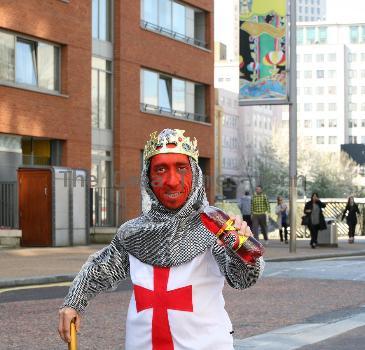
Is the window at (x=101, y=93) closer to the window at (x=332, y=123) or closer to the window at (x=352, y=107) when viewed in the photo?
the window at (x=332, y=123)

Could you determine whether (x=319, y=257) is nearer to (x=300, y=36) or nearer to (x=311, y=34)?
(x=300, y=36)

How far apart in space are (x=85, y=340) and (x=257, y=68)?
18378 millimetres

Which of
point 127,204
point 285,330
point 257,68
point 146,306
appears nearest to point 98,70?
point 127,204

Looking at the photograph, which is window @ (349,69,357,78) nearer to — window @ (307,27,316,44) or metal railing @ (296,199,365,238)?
window @ (307,27,316,44)

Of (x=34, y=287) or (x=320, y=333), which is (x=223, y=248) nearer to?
(x=320, y=333)

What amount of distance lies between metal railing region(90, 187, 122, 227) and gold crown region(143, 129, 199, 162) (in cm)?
2735

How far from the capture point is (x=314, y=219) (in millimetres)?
30266

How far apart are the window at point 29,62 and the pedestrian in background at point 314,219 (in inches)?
342

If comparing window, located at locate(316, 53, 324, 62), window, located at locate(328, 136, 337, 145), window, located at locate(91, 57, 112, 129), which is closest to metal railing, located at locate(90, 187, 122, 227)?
window, located at locate(91, 57, 112, 129)

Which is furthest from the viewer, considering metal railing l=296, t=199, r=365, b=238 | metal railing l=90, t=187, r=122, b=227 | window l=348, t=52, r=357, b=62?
window l=348, t=52, r=357, b=62

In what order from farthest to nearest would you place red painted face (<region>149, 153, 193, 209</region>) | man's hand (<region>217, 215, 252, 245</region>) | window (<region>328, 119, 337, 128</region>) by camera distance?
window (<region>328, 119, 337, 128</region>) < red painted face (<region>149, 153, 193, 209</region>) < man's hand (<region>217, 215, 252, 245</region>)

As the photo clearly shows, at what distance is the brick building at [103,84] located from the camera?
29.4 m

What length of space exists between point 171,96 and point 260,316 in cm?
2731

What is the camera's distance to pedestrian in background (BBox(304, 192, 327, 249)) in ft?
99.0
